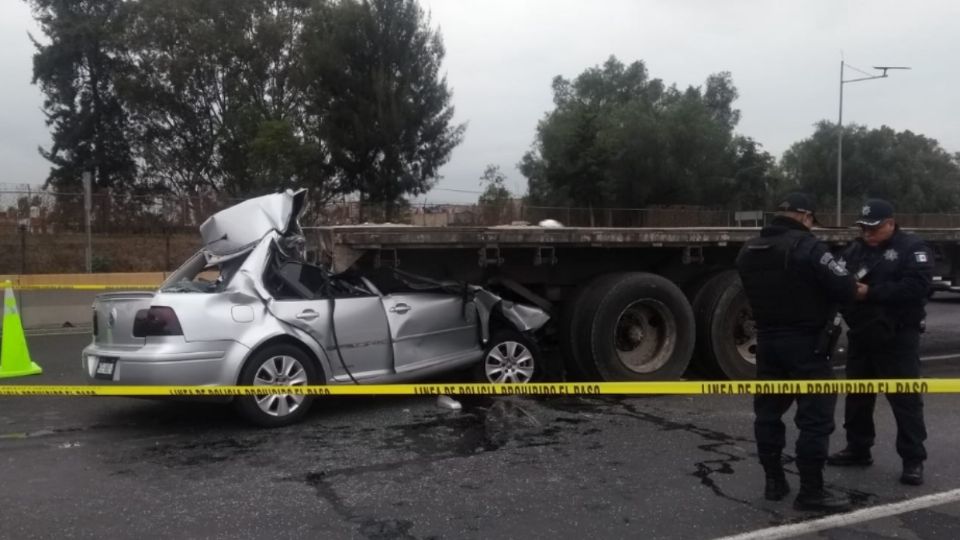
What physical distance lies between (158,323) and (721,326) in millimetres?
5273

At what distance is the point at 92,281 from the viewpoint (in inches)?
606

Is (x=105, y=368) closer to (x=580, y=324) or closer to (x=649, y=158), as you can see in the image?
(x=580, y=324)

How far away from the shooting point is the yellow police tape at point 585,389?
15.7 ft

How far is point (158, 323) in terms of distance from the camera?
20.3 ft

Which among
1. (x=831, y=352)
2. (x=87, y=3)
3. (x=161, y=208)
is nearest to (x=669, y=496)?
(x=831, y=352)

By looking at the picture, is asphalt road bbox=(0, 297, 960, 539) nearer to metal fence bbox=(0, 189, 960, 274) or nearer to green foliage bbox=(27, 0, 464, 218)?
metal fence bbox=(0, 189, 960, 274)

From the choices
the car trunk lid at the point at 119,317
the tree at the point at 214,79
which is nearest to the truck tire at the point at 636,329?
the car trunk lid at the point at 119,317

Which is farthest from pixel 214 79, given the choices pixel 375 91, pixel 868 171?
pixel 868 171

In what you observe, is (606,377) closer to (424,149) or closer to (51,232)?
(51,232)

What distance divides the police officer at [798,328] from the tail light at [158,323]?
394 centimetres

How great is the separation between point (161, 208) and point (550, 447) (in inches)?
755

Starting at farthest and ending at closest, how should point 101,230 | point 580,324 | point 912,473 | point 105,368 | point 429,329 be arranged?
point 101,230 < point 580,324 < point 429,329 < point 105,368 < point 912,473

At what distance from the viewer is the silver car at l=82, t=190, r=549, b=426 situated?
6.21 metres

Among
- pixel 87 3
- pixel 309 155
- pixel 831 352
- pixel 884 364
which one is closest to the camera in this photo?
pixel 831 352
